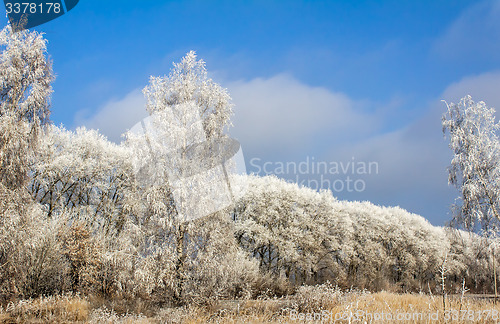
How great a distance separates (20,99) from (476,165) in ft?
78.6

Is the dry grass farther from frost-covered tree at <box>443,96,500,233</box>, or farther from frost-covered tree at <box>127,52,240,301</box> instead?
frost-covered tree at <box>443,96,500,233</box>

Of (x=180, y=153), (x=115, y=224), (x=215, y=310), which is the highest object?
(x=180, y=153)

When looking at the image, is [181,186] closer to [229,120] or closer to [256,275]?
[229,120]

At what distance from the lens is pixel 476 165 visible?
789 inches

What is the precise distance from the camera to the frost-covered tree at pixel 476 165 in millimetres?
19500

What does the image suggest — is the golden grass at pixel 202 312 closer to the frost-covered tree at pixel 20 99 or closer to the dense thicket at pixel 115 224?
the dense thicket at pixel 115 224

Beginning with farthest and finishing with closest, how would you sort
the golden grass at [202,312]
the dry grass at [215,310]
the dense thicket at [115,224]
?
the dense thicket at [115,224] < the dry grass at [215,310] < the golden grass at [202,312]

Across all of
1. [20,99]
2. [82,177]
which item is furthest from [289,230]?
[20,99]

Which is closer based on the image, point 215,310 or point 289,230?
point 215,310

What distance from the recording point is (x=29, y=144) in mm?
12797

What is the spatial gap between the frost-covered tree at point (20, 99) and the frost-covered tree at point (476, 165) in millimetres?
22229

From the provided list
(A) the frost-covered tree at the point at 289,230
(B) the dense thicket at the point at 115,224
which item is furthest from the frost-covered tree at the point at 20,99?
(A) the frost-covered tree at the point at 289,230

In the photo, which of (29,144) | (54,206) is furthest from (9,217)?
(54,206)

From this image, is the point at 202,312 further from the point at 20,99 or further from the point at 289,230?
the point at 289,230
